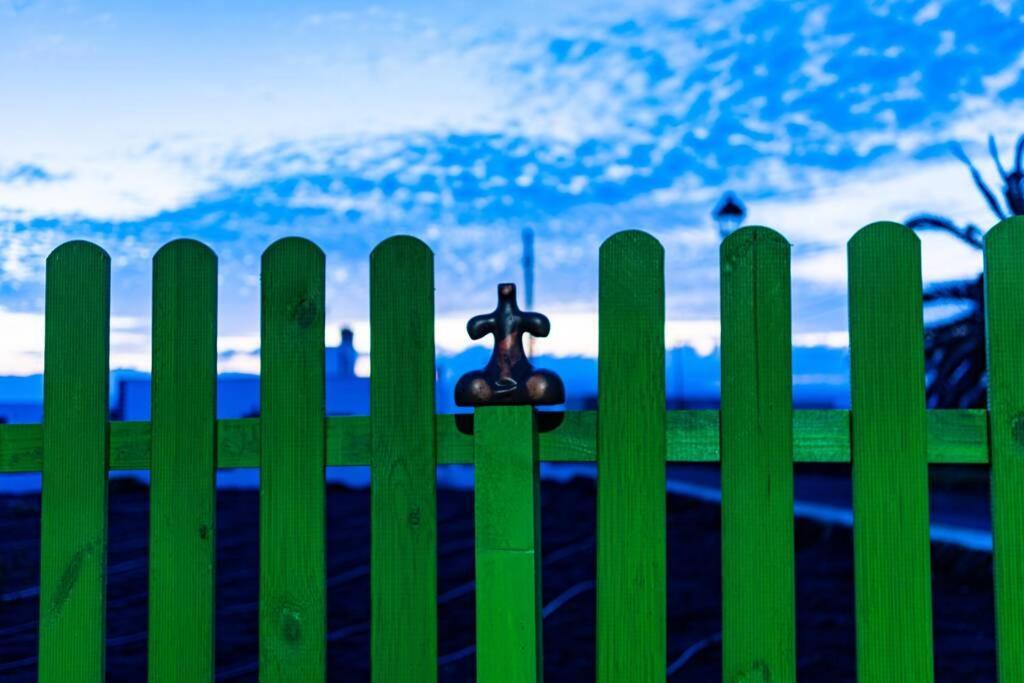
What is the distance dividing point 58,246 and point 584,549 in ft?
24.8

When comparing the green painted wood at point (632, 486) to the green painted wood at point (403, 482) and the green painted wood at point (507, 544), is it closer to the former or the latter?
the green painted wood at point (507, 544)

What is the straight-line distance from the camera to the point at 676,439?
97.3 inches

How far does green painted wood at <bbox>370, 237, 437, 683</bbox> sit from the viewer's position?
2.50 m

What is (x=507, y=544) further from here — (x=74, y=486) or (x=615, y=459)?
(x=74, y=486)

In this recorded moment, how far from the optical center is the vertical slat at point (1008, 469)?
2.45m

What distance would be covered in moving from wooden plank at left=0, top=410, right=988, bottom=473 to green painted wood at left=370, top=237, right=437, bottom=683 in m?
0.06

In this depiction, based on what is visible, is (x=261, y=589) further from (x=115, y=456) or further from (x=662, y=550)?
(x=662, y=550)

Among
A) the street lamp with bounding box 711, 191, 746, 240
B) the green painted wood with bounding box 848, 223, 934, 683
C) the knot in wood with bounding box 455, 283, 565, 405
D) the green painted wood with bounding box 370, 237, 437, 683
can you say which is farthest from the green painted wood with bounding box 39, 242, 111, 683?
the street lamp with bounding box 711, 191, 746, 240

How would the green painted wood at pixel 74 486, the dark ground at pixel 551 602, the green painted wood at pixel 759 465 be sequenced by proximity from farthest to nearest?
the dark ground at pixel 551 602, the green painted wood at pixel 74 486, the green painted wood at pixel 759 465

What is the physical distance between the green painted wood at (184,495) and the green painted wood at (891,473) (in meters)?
1.57

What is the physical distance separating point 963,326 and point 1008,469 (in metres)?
16.6

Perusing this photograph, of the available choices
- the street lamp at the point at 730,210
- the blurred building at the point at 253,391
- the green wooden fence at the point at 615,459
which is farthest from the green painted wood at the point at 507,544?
the blurred building at the point at 253,391

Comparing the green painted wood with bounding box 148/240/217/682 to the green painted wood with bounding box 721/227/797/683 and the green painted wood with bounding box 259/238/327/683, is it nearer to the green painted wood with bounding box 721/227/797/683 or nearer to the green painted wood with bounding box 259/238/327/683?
the green painted wood with bounding box 259/238/327/683

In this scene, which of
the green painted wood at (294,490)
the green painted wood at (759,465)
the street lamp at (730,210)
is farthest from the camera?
the street lamp at (730,210)
